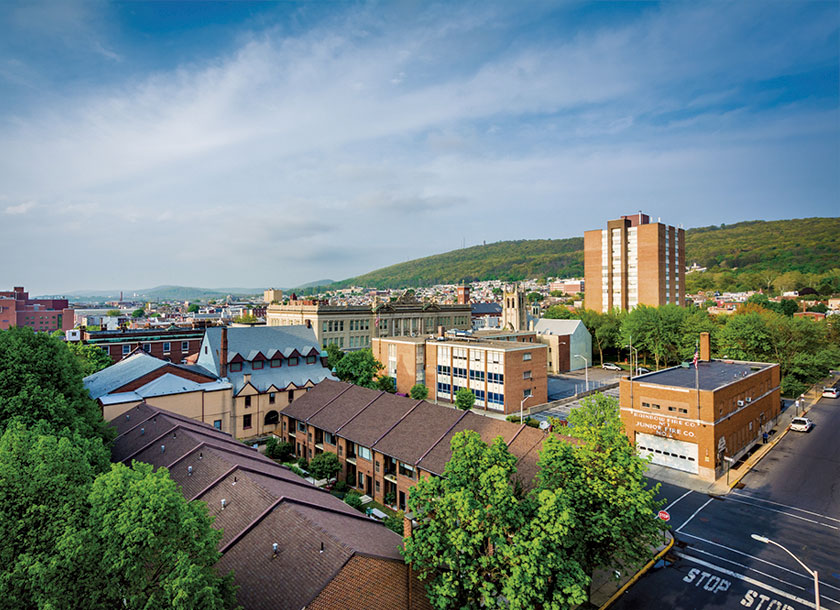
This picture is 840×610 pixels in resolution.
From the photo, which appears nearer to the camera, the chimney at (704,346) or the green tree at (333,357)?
the chimney at (704,346)

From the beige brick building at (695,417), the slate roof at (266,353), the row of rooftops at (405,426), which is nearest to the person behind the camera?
the row of rooftops at (405,426)

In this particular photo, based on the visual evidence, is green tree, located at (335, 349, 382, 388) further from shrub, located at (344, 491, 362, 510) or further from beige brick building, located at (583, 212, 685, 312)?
beige brick building, located at (583, 212, 685, 312)

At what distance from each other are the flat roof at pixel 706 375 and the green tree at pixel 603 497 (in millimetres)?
22750

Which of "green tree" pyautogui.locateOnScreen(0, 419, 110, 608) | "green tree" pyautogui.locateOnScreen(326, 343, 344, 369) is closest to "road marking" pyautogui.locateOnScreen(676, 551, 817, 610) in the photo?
"green tree" pyautogui.locateOnScreen(0, 419, 110, 608)

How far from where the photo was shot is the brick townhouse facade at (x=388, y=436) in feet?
108

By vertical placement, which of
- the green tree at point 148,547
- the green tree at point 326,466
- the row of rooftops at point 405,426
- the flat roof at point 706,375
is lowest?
the green tree at point 326,466

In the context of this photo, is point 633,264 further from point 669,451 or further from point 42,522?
point 42,522

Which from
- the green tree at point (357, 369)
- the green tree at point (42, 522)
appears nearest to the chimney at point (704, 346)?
the green tree at point (357, 369)

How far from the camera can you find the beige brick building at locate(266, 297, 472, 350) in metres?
→ 96.8

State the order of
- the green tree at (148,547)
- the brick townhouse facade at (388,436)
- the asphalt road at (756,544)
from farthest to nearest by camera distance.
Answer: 1. the brick townhouse facade at (388,436)
2. the asphalt road at (756,544)
3. the green tree at (148,547)

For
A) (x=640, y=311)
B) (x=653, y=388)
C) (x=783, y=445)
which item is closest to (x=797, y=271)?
(x=640, y=311)

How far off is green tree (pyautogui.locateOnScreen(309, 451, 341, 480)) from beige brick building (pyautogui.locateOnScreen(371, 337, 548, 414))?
29.1 m

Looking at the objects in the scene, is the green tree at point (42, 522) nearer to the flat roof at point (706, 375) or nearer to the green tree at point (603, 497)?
the green tree at point (603, 497)

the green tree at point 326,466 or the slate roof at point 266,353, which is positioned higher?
the slate roof at point 266,353
